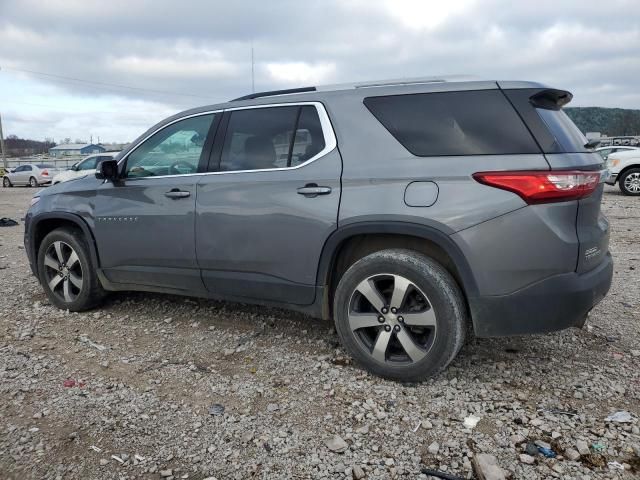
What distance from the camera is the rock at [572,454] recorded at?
89.6 inches

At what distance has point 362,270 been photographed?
9.68 feet

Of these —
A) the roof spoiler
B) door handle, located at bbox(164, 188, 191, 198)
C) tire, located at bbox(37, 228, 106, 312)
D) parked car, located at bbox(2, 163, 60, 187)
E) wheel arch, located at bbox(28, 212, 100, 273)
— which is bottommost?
parked car, located at bbox(2, 163, 60, 187)

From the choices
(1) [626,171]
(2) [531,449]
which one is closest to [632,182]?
(1) [626,171]

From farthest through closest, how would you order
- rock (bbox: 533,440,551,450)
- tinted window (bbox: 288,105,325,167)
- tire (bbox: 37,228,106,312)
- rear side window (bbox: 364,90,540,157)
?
1. tire (bbox: 37,228,106,312)
2. tinted window (bbox: 288,105,325,167)
3. rear side window (bbox: 364,90,540,157)
4. rock (bbox: 533,440,551,450)

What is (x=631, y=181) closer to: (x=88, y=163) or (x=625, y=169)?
(x=625, y=169)

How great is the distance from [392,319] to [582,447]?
1131 mm

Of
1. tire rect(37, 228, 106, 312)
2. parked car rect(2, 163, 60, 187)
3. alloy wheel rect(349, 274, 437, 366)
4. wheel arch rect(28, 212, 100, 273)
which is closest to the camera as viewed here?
alloy wheel rect(349, 274, 437, 366)

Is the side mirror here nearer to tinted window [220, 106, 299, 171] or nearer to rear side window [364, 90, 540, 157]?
tinted window [220, 106, 299, 171]

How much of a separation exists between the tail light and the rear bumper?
1.39 feet

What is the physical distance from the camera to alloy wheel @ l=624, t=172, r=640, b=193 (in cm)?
1380

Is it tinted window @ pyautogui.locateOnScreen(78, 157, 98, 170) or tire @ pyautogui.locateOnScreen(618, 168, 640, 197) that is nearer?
tire @ pyautogui.locateOnScreen(618, 168, 640, 197)

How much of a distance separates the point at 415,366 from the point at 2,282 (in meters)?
4.92

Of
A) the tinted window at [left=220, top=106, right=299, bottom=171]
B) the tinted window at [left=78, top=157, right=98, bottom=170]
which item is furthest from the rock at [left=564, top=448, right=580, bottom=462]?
the tinted window at [left=78, top=157, right=98, bottom=170]

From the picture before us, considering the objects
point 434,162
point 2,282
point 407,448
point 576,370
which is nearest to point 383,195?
point 434,162
